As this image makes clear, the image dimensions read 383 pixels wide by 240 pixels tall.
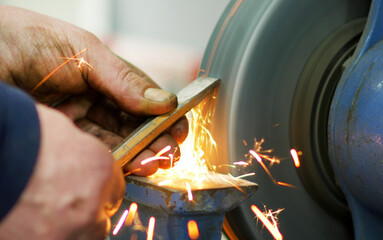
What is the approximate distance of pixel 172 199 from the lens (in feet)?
2.90

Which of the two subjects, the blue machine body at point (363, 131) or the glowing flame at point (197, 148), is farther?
the glowing flame at point (197, 148)

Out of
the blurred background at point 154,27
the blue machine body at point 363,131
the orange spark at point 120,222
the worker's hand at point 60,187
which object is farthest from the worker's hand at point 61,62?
the blurred background at point 154,27

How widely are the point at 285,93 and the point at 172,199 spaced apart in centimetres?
49

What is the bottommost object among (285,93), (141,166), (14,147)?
(141,166)

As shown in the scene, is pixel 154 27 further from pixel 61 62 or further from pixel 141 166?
pixel 141 166

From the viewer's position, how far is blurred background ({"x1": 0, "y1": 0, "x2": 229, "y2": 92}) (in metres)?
3.88

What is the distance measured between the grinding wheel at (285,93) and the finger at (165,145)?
130 mm

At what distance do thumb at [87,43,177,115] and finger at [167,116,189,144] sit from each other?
8 centimetres

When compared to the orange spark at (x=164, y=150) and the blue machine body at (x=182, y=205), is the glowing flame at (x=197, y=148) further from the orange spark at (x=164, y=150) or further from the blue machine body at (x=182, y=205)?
the blue machine body at (x=182, y=205)

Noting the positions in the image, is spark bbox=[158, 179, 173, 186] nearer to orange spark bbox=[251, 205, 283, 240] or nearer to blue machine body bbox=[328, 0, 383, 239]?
orange spark bbox=[251, 205, 283, 240]

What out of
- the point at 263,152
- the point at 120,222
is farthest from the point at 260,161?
the point at 120,222

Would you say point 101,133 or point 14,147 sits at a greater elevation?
point 14,147

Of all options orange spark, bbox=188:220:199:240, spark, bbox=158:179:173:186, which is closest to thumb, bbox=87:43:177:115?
spark, bbox=158:179:173:186

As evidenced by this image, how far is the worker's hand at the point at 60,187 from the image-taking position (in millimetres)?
576
